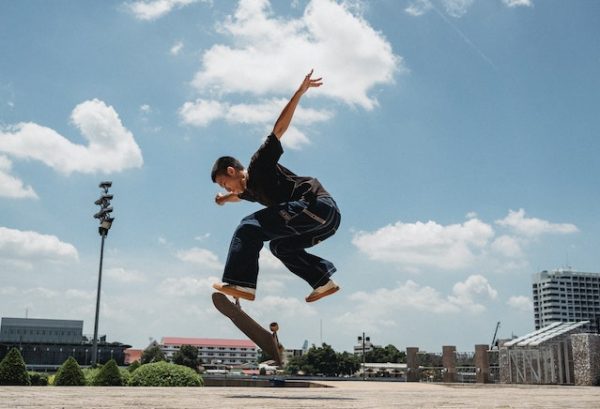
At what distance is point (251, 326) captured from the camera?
8.02m

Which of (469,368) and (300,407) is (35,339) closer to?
(469,368)

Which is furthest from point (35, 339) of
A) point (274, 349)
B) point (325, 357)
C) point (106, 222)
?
point (274, 349)

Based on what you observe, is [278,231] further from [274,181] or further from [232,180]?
[232,180]

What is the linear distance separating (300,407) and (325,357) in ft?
282

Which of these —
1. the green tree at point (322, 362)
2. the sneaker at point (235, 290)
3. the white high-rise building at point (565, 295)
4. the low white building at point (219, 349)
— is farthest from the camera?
the white high-rise building at point (565, 295)

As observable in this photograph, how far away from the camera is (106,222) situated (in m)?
29.8

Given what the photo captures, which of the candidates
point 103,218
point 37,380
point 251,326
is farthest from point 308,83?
point 103,218

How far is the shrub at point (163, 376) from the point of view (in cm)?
1543

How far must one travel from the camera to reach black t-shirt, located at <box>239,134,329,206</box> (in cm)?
796

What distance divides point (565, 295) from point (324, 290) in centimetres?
17961

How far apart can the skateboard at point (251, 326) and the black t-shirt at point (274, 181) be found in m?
1.46

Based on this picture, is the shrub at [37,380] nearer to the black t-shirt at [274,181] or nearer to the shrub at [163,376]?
the shrub at [163,376]

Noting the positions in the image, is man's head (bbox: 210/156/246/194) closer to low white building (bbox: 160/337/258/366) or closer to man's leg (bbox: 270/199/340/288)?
man's leg (bbox: 270/199/340/288)

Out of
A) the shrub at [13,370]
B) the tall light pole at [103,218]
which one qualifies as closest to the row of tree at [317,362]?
the tall light pole at [103,218]
